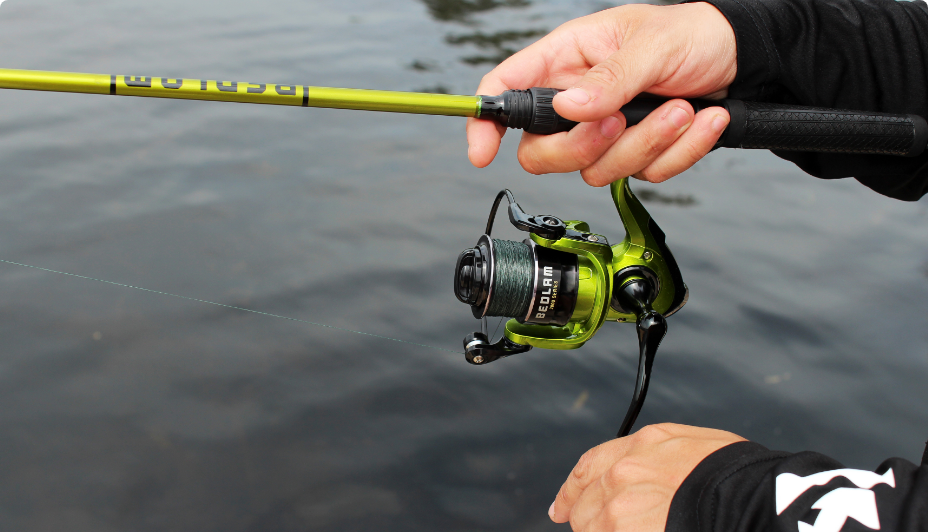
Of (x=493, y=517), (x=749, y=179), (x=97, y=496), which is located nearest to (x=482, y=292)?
(x=493, y=517)

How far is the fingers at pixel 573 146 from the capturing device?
1.63 m

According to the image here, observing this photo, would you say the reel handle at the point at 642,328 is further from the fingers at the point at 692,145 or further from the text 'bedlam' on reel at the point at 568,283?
the fingers at the point at 692,145

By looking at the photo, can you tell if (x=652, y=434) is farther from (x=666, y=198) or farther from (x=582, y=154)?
(x=666, y=198)

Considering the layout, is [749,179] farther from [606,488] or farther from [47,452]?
[47,452]

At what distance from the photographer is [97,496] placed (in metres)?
1.95

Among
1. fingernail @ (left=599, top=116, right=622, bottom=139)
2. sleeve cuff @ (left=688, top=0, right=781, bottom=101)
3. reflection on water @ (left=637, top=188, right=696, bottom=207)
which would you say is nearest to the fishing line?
fingernail @ (left=599, top=116, right=622, bottom=139)

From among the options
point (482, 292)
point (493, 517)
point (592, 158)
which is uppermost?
point (592, 158)

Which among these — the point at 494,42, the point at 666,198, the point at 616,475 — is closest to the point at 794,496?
the point at 616,475

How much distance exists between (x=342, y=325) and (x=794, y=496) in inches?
70.7

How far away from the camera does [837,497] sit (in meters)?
Result: 1.06

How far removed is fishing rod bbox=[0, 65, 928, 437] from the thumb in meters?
0.07

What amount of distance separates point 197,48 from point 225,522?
3.48 meters

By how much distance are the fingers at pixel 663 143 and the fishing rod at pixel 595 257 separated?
0.03m

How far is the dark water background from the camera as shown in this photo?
2.08 metres
